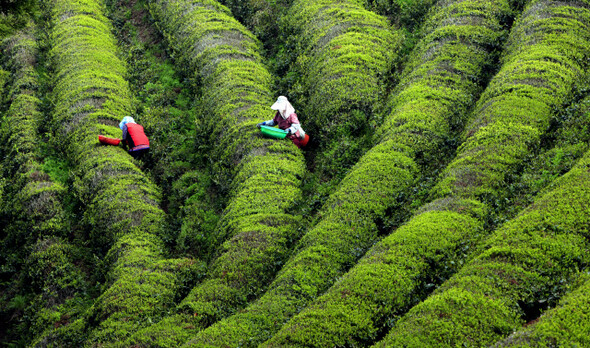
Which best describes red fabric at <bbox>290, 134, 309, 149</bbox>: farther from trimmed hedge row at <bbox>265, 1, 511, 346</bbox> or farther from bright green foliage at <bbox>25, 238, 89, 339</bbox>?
bright green foliage at <bbox>25, 238, 89, 339</bbox>

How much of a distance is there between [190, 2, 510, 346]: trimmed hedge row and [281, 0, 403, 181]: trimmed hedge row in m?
1.27

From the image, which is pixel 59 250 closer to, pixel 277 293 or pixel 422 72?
pixel 277 293

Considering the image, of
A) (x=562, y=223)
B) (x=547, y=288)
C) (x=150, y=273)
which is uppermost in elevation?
(x=562, y=223)

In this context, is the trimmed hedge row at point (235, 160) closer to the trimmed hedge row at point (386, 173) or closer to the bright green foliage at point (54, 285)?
the trimmed hedge row at point (386, 173)

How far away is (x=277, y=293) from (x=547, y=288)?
5.53 meters

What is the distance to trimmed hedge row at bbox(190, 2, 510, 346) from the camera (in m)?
10.8

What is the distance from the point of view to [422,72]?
17609 millimetres

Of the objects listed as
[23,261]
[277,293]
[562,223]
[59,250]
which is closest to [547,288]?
[562,223]

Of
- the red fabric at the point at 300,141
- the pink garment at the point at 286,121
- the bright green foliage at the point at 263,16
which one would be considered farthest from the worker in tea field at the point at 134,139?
the bright green foliage at the point at 263,16

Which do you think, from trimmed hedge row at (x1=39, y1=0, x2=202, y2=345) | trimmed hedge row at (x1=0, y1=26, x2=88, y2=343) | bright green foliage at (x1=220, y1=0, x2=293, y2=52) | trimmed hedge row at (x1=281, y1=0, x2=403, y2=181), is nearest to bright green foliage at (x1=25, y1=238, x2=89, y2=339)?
trimmed hedge row at (x1=0, y1=26, x2=88, y2=343)

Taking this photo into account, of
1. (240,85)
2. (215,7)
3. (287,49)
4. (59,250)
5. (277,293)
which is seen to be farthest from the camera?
(215,7)

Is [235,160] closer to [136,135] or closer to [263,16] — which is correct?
[136,135]

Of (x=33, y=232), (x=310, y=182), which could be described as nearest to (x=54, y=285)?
(x=33, y=232)

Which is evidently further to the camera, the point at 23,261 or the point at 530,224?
the point at 23,261
